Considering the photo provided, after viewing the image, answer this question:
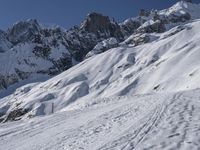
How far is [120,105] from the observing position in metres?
30.5

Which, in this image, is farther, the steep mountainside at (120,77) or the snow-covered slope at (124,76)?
the steep mountainside at (120,77)

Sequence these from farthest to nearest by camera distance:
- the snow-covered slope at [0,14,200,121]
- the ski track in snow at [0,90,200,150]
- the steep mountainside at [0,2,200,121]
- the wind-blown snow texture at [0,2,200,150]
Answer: the steep mountainside at [0,2,200,121] → the snow-covered slope at [0,14,200,121] → the wind-blown snow texture at [0,2,200,150] → the ski track in snow at [0,90,200,150]

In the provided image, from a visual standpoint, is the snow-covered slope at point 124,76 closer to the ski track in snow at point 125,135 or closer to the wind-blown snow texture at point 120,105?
the wind-blown snow texture at point 120,105

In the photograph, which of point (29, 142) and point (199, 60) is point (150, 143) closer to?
point (29, 142)

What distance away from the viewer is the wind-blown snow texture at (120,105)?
15344 mm

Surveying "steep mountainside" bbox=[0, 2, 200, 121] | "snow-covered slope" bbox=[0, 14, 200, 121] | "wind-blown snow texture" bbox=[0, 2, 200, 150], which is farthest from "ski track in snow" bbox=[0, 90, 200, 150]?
"steep mountainside" bbox=[0, 2, 200, 121]

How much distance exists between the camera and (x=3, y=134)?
80.6ft

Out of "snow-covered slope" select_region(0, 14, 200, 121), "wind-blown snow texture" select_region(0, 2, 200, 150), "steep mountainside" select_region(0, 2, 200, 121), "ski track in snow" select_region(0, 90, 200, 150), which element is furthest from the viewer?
"steep mountainside" select_region(0, 2, 200, 121)

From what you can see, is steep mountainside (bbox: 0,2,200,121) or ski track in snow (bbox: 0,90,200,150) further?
steep mountainside (bbox: 0,2,200,121)

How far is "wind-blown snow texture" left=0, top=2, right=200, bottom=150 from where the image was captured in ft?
50.3

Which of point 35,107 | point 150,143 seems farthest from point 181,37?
point 150,143

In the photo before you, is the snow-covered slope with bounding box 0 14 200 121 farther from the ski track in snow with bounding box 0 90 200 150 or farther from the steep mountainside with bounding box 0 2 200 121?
the ski track in snow with bounding box 0 90 200 150

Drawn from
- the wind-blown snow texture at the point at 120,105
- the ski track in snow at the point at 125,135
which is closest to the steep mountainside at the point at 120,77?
the wind-blown snow texture at the point at 120,105

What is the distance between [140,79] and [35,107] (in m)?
32.1
